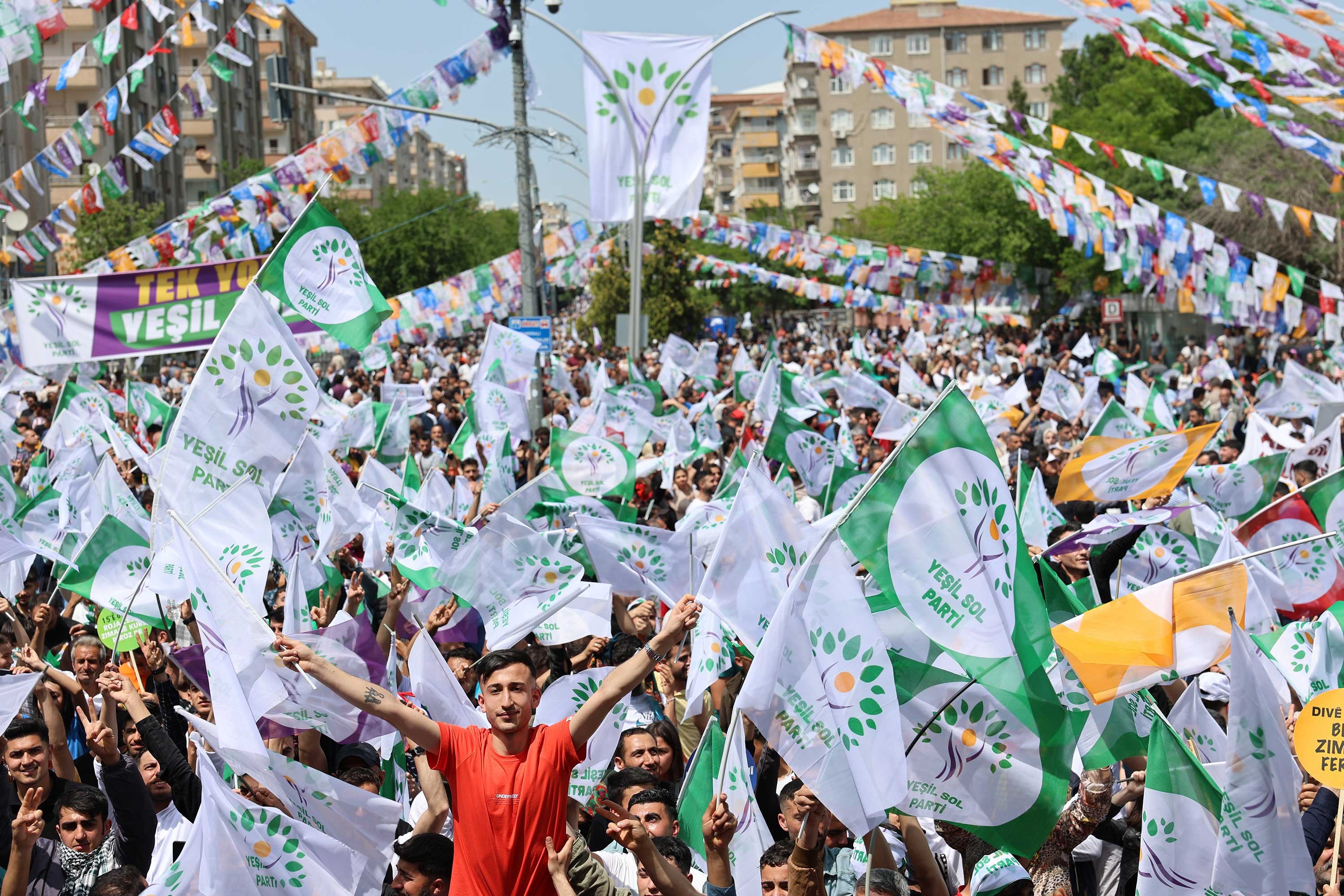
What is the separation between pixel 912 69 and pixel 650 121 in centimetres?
8320

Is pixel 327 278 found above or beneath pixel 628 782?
above

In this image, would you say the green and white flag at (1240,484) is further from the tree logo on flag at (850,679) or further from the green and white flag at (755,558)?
the tree logo on flag at (850,679)

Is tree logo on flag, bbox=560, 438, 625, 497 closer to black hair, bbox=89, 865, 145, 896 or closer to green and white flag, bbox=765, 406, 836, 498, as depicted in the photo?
green and white flag, bbox=765, 406, 836, 498

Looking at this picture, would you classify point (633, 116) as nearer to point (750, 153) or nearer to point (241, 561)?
point (241, 561)

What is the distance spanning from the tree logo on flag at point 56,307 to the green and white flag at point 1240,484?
763 centimetres

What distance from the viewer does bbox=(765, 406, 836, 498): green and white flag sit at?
11.9m

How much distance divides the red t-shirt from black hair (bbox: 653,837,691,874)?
86 cm

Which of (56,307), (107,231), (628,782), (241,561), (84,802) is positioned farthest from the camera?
(107,231)

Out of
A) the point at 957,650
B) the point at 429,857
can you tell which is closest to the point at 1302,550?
the point at 957,650

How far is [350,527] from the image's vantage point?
30.6ft

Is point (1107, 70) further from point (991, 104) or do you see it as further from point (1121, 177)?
point (991, 104)

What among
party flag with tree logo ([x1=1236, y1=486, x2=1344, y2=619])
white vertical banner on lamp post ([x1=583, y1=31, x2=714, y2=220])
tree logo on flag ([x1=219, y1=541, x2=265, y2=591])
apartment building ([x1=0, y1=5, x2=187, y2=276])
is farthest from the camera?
apartment building ([x1=0, y1=5, x2=187, y2=276])

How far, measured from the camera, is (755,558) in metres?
5.71

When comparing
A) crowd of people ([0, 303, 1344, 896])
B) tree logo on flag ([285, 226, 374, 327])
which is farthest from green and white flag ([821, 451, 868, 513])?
tree logo on flag ([285, 226, 374, 327])
